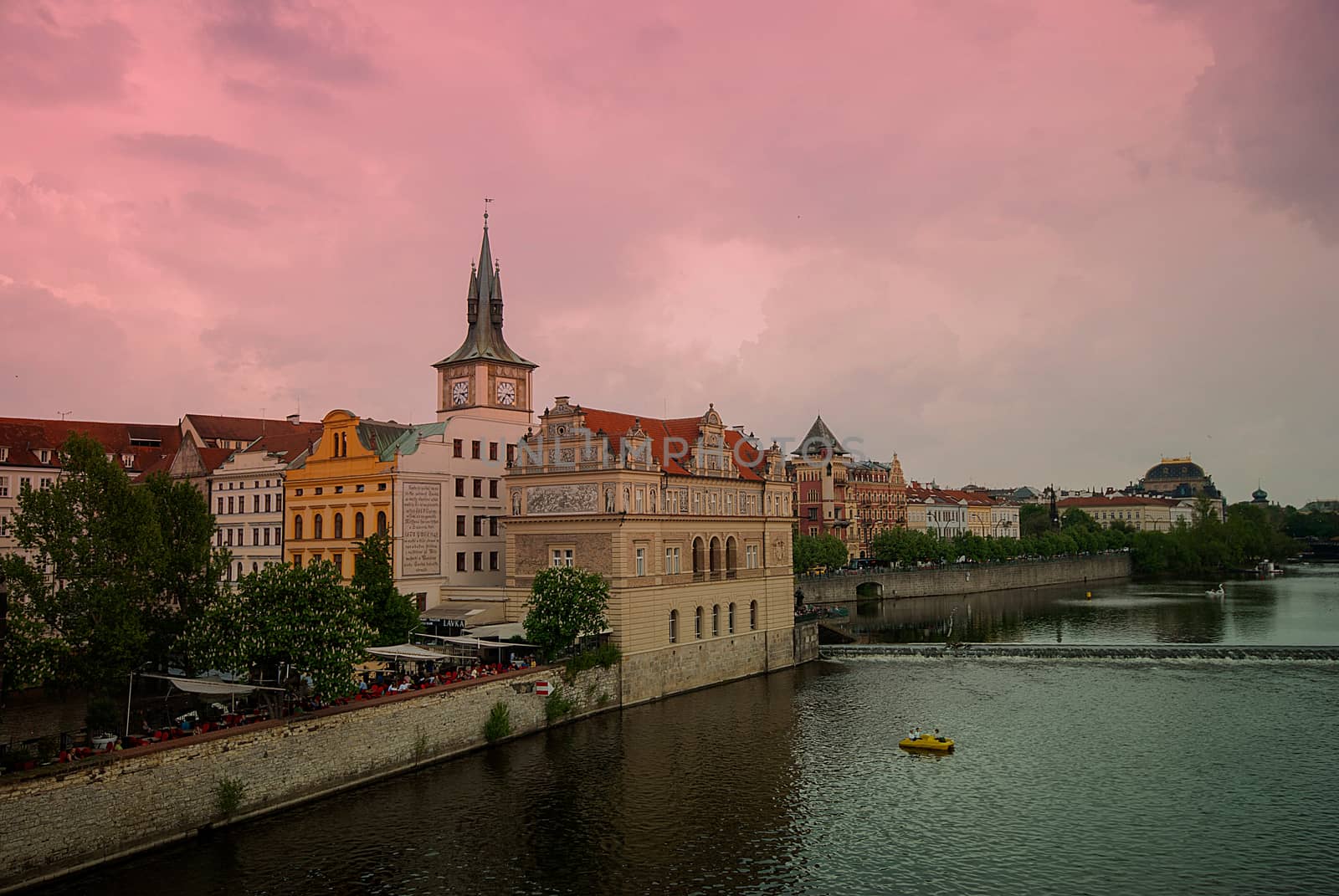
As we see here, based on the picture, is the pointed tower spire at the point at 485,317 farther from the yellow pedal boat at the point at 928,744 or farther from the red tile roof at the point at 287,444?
the yellow pedal boat at the point at 928,744

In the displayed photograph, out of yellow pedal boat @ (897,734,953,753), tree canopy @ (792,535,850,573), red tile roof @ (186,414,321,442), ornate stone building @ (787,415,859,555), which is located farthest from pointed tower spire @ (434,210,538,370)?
ornate stone building @ (787,415,859,555)

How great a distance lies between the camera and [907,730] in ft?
171

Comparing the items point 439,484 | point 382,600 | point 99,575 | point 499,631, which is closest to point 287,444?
point 439,484

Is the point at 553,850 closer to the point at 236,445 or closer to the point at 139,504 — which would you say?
the point at 139,504

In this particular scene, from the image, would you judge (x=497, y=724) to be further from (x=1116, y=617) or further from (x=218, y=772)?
(x=1116, y=617)

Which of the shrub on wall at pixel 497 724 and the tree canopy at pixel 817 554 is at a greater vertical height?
the tree canopy at pixel 817 554

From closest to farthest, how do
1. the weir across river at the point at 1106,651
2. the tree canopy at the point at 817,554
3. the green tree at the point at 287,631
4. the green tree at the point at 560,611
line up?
the green tree at the point at 287,631, the green tree at the point at 560,611, the weir across river at the point at 1106,651, the tree canopy at the point at 817,554

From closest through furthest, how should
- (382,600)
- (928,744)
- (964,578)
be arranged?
1. (928,744)
2. (382,600)
3. (964,578)

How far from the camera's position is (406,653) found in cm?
5025

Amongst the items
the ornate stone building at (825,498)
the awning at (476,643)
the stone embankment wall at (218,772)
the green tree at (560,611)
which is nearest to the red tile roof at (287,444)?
the awning at (476,643)

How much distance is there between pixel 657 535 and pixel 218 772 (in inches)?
1161

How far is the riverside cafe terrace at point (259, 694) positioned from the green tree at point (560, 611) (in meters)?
1.66

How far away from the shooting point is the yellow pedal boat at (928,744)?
47.8m

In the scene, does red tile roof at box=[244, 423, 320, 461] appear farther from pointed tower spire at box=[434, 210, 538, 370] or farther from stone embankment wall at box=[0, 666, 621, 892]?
stone embankment wall at box=[0, 666, 621, 892]
